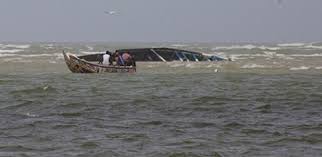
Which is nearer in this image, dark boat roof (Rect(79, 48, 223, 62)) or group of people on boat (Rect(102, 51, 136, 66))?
group of people on boat (Rect(102, 51, 136, 66))

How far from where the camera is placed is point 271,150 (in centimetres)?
827

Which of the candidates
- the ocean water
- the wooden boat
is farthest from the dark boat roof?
the ocean water

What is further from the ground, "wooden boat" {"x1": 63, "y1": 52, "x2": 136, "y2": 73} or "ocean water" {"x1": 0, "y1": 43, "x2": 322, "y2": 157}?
"ocean water" {"x1": 0, "y1": 43, "x2": 322, "y2": 157}

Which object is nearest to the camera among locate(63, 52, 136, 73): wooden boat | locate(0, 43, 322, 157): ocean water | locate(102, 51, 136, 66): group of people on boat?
locate(0, 43, 322, 157): ocean water

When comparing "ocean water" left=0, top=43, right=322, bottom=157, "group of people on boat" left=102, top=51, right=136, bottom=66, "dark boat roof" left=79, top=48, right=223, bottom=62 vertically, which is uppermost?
"ocean water" left=0, top=43, right=322, bottom=157

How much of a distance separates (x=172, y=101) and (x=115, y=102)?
116 cm

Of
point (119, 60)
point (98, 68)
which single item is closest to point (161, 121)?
point (98, 68)

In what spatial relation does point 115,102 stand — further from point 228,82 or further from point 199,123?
point 228,82

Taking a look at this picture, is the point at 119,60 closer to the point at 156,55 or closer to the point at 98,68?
the point at 98,68

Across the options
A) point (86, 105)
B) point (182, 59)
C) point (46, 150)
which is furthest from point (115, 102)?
point (182, 59)

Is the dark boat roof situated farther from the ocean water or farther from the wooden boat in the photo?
→ the ocean water

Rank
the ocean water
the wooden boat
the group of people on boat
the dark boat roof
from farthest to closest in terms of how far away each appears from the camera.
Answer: the dark boat roof → the group of people on boat → the wooden boat → the ocean water

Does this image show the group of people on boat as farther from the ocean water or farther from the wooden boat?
the ocean water

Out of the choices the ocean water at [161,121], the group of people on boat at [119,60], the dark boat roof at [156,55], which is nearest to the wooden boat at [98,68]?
the group of people on boat at [119,60]
